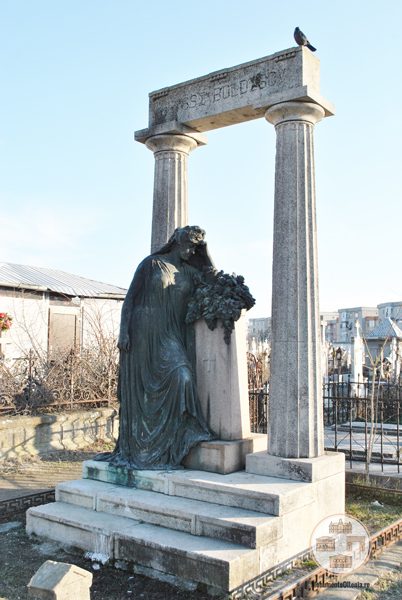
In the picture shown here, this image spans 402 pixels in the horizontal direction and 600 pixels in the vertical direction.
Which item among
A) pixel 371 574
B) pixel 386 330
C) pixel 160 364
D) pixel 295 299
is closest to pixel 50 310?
pixel 160 364

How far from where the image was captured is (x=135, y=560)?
499 cm

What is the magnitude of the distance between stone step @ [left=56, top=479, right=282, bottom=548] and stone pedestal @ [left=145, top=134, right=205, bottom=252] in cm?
320

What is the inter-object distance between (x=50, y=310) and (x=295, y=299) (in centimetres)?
1263

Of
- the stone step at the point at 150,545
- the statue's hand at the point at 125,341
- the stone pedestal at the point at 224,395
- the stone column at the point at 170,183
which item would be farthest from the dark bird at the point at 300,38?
the stone step at the point at 150,545

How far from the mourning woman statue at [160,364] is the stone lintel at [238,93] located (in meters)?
1.50

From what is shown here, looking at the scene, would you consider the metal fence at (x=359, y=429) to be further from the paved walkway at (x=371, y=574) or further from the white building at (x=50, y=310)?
A: the white building at (x=50, y=310)

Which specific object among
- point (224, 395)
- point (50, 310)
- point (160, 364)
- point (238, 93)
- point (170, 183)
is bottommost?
point (224, 395)

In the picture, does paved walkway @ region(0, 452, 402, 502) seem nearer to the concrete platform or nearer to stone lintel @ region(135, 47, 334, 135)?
the concrete platform

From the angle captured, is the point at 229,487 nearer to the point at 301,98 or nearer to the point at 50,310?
the point at 301,98

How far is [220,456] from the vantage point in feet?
19.2

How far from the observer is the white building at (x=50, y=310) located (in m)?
16.1

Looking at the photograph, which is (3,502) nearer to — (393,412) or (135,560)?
(135,560)

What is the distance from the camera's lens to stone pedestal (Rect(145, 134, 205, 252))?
7441 mm

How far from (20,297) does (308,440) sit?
12.4 meters
